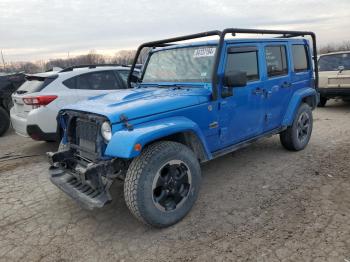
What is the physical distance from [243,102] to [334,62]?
6.76m

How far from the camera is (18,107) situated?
6.26 metres

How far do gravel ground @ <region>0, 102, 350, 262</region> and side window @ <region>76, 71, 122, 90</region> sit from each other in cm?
206

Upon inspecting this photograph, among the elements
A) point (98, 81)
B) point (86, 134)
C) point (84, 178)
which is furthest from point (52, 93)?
point (84, 178)

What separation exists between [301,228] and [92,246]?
2115 mm

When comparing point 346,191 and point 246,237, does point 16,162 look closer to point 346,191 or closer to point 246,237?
point 246,237

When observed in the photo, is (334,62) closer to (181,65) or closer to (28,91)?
(181,65)

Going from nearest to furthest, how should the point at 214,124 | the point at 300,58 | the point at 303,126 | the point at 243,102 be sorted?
1. the point at 214,124
2. the point at 243,102
3. the point at 300,58
4. the point at 303,126

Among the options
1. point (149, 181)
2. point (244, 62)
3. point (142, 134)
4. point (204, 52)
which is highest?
point (204, 52)

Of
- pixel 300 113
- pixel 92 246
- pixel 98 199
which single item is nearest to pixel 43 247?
pixel 92 246

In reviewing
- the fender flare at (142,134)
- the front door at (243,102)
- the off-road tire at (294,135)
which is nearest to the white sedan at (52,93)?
the fender flare at (142,134)

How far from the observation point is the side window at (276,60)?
4781 millimetres

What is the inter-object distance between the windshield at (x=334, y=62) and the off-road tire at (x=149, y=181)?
7848 mm

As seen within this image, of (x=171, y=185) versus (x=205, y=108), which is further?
(x=205, y=108)

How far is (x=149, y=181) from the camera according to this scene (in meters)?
3.15
